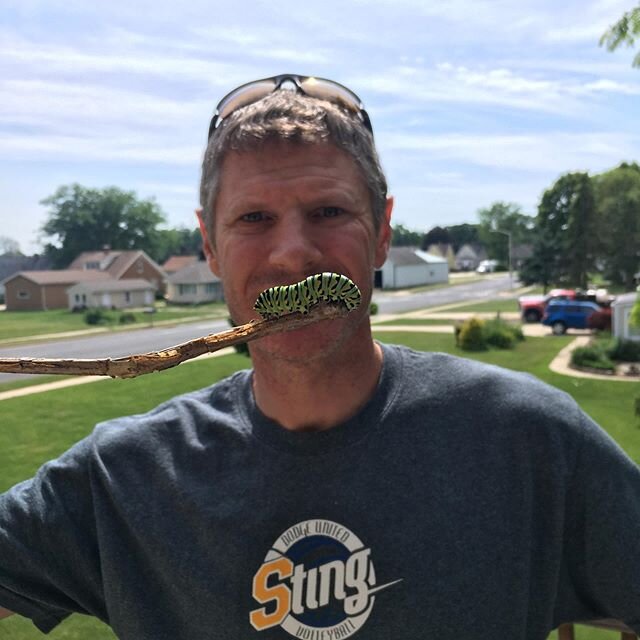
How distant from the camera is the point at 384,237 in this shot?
7.91 feet

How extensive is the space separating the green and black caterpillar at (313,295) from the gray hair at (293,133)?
79cm

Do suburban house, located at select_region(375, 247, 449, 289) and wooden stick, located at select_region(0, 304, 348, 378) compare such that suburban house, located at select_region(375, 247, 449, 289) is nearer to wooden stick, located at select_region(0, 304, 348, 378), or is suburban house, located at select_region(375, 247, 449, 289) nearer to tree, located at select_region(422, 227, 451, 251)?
tree, located at select_region(422, 227, 451, 251)

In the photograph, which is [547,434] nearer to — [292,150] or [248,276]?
[248,276]

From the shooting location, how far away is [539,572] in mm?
2072

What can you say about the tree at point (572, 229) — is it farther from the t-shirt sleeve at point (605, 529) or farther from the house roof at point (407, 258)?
the t-shirt sleeve at point (605, 529)

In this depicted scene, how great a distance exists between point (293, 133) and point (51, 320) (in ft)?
44.2

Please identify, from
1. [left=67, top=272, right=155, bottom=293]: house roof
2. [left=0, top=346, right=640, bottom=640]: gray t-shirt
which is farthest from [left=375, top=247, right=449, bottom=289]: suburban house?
[left=0, top=346, right=640, bottom=640]: gray t-shirt

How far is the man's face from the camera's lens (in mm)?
1951

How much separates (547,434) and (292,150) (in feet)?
4.15

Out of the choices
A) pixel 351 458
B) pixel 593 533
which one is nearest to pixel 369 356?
pixel 351 458

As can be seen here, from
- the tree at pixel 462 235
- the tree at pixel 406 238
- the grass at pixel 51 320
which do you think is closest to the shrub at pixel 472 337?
the grass at pixel 51 320

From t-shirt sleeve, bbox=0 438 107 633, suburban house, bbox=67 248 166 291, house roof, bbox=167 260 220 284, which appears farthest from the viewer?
house roof, bbox=167 260 220 284

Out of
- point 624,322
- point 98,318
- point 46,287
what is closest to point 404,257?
point 624,322

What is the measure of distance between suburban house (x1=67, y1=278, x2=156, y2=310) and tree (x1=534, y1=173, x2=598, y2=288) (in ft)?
→ 116
